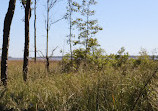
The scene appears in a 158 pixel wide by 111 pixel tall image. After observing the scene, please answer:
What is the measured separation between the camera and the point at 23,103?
374 cm

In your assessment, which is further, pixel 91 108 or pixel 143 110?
pixel 91 108

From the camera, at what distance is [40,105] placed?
11.9 feet

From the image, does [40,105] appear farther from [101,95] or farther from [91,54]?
[91,54]

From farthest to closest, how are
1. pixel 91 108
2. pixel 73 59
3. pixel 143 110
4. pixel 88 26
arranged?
pixel 88 26 < pixel 73 59 < pixel 91 108 < pixel 143 110

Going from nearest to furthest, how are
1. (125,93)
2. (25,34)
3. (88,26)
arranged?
1. (125,93)
2. (25,34)
3. (88,26)

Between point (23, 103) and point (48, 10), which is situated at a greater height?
point (48, 10)

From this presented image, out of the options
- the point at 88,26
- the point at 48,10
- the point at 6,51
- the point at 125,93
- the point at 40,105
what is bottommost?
the point at 40,105

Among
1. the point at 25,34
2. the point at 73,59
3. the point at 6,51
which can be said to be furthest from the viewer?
the point at 73,59

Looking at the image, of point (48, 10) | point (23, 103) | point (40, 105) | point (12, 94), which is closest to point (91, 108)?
point (40, 105)

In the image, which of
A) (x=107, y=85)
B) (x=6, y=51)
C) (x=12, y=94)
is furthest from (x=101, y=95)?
(x=6, y=51)

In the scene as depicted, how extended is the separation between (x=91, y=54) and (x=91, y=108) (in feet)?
27.1

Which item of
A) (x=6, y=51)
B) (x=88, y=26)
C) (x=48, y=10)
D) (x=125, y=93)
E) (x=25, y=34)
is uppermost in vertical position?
(x=48, y=10)

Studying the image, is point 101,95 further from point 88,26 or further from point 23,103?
point 88,26

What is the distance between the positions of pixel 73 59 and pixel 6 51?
5.83 meters
